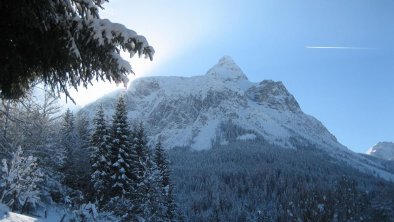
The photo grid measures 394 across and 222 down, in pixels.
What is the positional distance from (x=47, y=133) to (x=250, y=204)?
4686 inches

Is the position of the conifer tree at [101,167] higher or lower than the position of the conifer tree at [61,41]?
lower

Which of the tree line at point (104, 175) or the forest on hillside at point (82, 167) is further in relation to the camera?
the tree line at point (104, 175)

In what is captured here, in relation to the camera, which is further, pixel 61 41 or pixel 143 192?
pixel 143 192

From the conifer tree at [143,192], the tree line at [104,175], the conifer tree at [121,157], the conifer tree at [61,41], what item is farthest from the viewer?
the conifer tree at [143,192]

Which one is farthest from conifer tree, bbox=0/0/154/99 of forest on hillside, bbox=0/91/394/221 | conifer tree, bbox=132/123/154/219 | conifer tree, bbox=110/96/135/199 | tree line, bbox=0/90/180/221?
conifer tree, bbox=132/123/154/219

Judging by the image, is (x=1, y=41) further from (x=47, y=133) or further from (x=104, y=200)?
(x=104, y=200)

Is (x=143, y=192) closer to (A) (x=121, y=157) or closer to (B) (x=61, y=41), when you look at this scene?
(A) (x=121, y=157)

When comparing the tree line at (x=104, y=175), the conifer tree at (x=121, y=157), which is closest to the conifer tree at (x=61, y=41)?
the tree line at (x=104, y=175)

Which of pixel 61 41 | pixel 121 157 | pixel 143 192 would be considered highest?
pixel 61 41

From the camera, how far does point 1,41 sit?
531 centimetres

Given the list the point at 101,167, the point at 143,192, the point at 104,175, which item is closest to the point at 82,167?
the point at 101,167

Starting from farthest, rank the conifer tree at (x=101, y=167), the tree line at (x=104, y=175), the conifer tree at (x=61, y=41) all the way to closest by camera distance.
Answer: the conifer tree at (x=101, y=167)
the tree line at (x=104, y=175)
the conifer tree at (x=61, y=41)

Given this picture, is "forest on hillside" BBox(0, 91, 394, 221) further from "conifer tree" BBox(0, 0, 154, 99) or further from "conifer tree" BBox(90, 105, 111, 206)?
"conifer tree" BBox(0, 0, 154, 99)

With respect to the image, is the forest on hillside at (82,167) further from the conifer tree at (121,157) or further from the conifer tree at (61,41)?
Answer: the conifer tree at (61,41)
